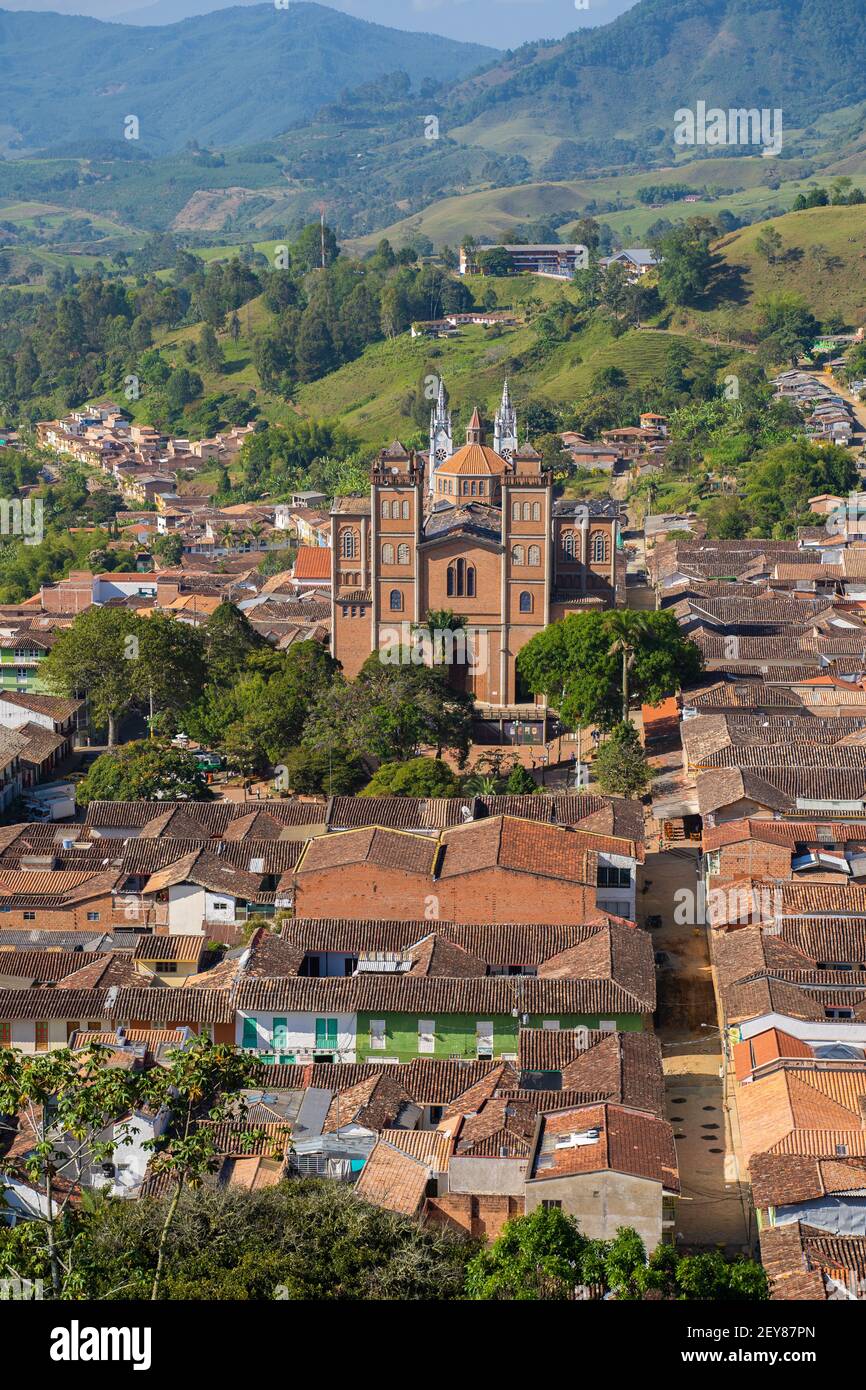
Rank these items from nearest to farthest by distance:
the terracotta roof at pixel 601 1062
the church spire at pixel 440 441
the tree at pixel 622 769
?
the terracotta roof at pixel 601 1062, the tree at pixel 622 769, the church spire at pixel 440 441

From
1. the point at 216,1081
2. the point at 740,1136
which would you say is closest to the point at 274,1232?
the point at 216,1081

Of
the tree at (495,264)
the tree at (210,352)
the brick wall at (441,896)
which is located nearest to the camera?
the brick wall at (441,896)

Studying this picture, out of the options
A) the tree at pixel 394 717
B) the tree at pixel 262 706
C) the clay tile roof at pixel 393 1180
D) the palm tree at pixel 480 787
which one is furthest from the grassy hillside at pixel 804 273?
the clay tile roof at pixel 393 1180

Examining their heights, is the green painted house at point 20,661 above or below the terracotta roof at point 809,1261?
above

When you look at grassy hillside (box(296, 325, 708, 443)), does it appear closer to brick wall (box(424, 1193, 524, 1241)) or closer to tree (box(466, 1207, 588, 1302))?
brick wall (box(424, 1193, 524, 1241))

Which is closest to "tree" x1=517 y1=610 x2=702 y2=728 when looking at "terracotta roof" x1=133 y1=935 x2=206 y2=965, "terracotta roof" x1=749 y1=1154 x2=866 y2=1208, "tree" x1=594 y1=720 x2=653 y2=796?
"tree" x1=594 y1=720 x2=653 y2=796

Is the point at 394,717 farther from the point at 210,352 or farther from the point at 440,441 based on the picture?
the point at 210,352

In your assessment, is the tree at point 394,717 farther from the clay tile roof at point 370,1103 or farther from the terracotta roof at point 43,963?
the clay tile roof at point 370,1103
